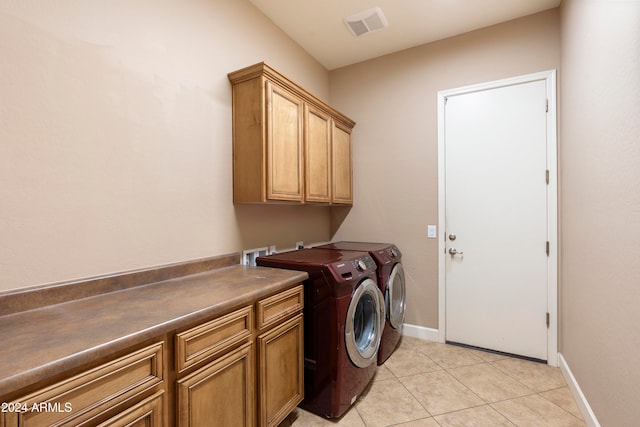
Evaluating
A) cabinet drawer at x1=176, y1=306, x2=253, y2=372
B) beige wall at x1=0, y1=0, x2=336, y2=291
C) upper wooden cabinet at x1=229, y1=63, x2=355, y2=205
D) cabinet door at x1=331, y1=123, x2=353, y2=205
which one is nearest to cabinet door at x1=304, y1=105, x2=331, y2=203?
upper wooden cabinet at x1=229, y1=63, x2=355, y2=205

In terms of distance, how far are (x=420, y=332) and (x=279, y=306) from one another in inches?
73.4

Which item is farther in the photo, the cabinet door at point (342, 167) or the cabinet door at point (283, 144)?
the cabinet door at point (342, 167)

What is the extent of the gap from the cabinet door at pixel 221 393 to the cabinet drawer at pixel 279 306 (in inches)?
5.6

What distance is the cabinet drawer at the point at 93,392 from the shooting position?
0.72 meters

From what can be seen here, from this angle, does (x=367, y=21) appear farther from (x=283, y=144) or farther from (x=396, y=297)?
(x=396, y=297)

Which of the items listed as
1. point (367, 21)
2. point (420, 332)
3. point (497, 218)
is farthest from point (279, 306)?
point (367, 21)

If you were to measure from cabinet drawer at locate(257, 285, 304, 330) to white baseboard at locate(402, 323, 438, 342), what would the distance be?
5.36ft

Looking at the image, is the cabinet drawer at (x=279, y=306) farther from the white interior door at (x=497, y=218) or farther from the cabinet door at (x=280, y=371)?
the white interior door at (x=497, y=218)

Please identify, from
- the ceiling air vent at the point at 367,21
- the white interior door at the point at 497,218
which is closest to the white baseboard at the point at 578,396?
the white interior door at the point at 497,218

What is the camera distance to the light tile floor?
1.74 m

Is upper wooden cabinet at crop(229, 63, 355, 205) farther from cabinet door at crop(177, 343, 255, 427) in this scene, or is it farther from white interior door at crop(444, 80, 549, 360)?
white interior door at crop(444, 80, 549, 360)

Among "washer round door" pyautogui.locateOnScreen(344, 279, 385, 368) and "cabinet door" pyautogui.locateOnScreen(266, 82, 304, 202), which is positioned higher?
"cabinet door" pyautogui.locateOnScreen(266, 82, 304, 202)

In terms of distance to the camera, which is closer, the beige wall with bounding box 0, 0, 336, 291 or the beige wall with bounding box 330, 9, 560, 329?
the beige wall with bounding box 0, 0, 336, 291

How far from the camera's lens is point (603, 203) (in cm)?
148
